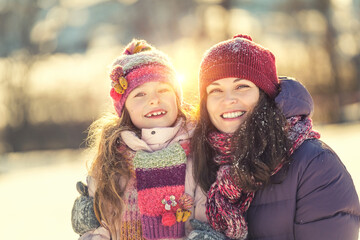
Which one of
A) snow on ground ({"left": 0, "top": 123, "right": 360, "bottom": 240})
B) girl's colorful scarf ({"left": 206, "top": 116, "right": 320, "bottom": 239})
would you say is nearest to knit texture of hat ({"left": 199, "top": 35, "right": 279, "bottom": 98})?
girl's colorful scarf ({"left": 206, "top": 116, "right": 320, "bottom": 239})

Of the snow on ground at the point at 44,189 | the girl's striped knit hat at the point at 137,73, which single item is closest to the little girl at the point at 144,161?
the girl's striped knit hat at the point at 137,73

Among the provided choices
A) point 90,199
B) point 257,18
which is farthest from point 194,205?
point 257,18

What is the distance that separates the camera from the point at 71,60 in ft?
54.2

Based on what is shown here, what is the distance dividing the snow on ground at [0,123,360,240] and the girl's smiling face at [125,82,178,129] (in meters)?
2.41

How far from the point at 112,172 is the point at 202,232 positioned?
0.67 m

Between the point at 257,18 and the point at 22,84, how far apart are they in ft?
31.7

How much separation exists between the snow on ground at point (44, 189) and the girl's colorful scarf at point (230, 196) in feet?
8.79

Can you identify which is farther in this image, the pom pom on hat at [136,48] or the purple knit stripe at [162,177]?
the pom pom on hat at [136,48]

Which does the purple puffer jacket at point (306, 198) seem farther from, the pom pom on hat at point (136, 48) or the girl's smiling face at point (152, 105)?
the pom pom on hat at point (136, 48)

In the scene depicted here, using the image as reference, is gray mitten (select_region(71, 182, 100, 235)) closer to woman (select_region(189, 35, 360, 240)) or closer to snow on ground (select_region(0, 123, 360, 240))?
woman (select_region(189, 35, 360, 240))

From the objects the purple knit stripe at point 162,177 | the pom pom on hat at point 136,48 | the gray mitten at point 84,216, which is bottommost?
the gray mitten at point 84,216

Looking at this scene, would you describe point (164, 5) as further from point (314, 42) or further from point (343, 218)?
point (343, 218)

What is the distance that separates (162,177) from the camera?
2428 millimetres

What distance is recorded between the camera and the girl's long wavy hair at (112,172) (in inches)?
98.3
